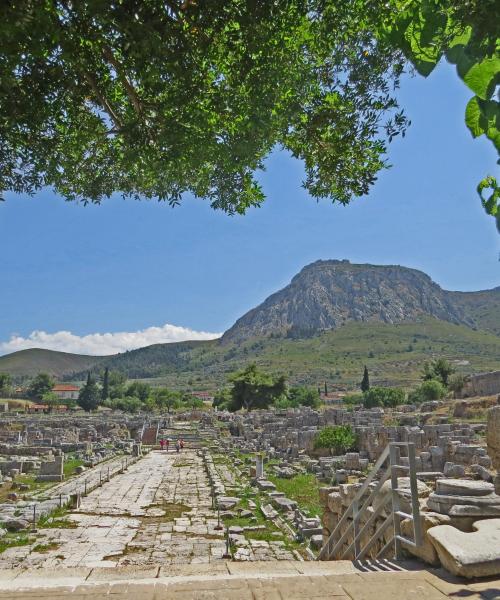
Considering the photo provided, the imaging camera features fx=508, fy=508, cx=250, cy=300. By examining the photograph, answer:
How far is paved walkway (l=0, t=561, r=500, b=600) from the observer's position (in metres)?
3.59

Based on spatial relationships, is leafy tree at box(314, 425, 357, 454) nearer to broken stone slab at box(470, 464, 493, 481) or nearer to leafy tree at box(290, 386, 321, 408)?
broken stone slab at box(470, 464, 493, 481)

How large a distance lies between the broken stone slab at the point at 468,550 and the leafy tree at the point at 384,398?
193 feet

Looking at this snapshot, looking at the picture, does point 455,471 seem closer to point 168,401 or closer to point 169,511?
point 169,511

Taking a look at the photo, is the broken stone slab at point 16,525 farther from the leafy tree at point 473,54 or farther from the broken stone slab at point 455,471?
the leafy tree at point 473,54

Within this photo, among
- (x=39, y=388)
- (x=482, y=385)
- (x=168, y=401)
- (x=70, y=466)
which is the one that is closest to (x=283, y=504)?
→ (x=70, y=466)

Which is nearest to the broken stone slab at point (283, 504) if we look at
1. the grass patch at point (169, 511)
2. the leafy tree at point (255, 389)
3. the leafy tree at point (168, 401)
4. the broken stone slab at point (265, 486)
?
the broken stone slab at point (265, 486)

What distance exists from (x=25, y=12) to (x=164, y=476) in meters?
20.3

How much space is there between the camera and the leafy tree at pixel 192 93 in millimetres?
5234

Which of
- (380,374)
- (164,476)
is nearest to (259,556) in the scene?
(164,476)

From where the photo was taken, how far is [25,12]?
4.48 metres

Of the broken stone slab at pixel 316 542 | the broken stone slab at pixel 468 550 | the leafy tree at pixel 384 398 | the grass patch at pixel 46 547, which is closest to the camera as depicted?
the broken stone slab at pixel 468 550

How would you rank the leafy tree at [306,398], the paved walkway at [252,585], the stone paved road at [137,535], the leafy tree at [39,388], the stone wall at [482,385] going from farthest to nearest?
the leafy tree at [39,388] → the leafy tree at [306,398] → the stone wall at [482,385] → the stone paved road at [137,535] → the paved walkway at [252,585]

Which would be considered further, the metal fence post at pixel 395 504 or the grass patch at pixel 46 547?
the grass patch at pixel 46 547

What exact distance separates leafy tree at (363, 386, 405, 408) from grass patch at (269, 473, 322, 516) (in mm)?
42575
